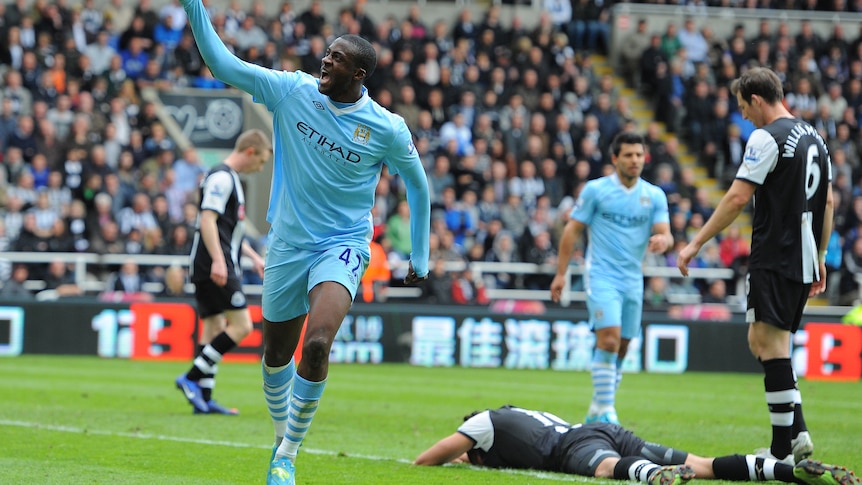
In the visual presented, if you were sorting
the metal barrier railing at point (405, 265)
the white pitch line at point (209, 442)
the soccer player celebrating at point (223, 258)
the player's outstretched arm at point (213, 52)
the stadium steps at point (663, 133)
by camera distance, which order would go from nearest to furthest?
the player's outstretched arm at point (213, 52) → the white pitch line at point (209, 442) → the soccer player celebrating at point (223, 258) → the metal barrier railing at point (405, 265) → the stadium steps at point (663, 133)

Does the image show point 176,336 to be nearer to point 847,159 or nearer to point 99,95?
point 99,95

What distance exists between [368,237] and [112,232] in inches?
557

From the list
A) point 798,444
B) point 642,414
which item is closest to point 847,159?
point 642,414

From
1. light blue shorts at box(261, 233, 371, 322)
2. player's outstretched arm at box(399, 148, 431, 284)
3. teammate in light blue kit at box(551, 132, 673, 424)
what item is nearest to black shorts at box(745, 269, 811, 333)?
player's outstretched arm at box(399, 148, 431, 284)

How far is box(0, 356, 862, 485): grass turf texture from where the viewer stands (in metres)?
8.20

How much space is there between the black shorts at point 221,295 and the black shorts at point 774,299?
537 centimetres

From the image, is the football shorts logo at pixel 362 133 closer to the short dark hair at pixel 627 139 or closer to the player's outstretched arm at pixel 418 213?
the player's outstretched arm at pixel 418 213

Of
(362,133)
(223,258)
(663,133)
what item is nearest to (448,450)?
(362,133)

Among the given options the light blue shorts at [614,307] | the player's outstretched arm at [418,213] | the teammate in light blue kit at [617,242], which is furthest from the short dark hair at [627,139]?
the player's outstretched arm at [418,213]

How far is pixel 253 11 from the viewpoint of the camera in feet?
86.3

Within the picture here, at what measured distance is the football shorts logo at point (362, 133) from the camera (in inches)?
290

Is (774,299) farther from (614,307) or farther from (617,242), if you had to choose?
(617,242)

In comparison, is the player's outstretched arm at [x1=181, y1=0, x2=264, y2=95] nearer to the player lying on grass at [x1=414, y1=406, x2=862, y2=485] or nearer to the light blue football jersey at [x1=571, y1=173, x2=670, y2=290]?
the player lying on grass at [x1=414, y1=406, x2=862, y2=485]

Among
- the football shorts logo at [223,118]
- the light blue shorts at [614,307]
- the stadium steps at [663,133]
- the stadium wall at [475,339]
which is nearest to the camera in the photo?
the light blue shorts at [614,307]
